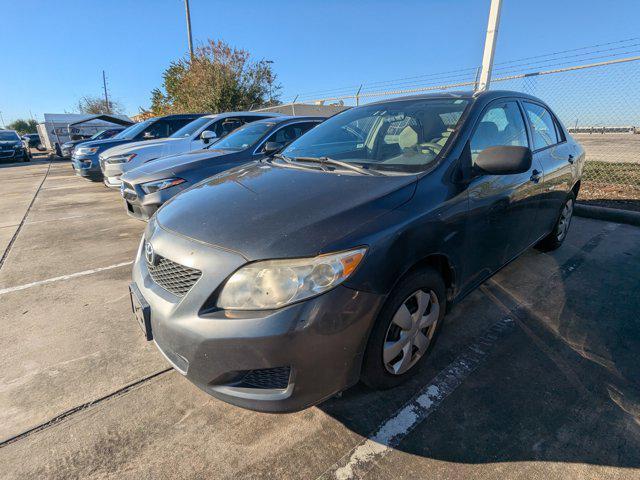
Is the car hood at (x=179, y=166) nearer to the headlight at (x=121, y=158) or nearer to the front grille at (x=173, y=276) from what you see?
the headlight at (x=121, y=158)

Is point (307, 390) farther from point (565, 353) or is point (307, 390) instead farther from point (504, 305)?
point (504, 305)

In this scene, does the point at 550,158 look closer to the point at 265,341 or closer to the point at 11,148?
the point at 265,341

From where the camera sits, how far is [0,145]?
18.3 m

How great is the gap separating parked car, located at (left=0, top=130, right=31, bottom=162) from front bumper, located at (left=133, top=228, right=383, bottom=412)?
23385 millimetres

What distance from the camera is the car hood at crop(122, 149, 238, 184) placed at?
4.21 meters

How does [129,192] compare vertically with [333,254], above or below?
below

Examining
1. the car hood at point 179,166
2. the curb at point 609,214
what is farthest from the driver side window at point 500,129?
the curb at point 609,214

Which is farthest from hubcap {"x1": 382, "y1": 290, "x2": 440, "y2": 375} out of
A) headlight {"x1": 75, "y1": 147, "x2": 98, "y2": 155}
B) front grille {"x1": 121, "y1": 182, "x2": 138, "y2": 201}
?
headlight {"x1": 75, "y1": 147, "x2": 98, "y2": 155}

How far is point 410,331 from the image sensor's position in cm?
194

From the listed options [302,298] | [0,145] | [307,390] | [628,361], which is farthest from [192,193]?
[0,145]

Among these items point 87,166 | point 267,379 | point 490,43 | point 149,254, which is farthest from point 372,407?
point 87,166

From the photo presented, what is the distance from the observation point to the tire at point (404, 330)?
1740 millimetres

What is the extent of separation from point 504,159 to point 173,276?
1.95 m

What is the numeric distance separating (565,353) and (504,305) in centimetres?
65
